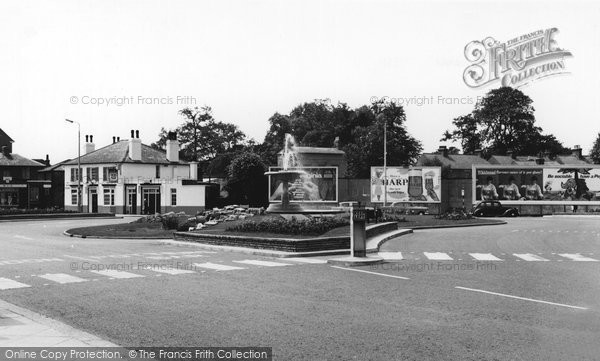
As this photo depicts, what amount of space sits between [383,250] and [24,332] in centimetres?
1558

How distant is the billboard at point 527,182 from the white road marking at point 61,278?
47.7 metres

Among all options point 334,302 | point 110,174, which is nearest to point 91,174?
point 110,174

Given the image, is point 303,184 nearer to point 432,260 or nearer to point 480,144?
point 432,260

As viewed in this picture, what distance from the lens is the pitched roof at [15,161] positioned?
81794mm

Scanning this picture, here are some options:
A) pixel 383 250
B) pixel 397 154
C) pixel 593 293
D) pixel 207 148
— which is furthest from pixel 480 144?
pixel 593 293

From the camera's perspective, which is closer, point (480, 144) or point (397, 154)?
point (397, 154)

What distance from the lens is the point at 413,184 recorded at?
58.5 metres

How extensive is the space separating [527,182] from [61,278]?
5097 centimetres

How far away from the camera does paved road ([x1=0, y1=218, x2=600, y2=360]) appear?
325 inches

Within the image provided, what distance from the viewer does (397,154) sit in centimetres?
9225

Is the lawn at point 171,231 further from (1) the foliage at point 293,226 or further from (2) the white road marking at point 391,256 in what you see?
(2) the white road marking at point 391,256

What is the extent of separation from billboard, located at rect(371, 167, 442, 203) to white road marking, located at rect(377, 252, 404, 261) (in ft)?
120

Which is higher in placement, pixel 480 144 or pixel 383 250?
pixel 480 144

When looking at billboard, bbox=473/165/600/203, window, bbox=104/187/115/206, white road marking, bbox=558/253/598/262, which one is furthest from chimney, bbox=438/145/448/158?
white road marking, bbox=558/253/598/262
